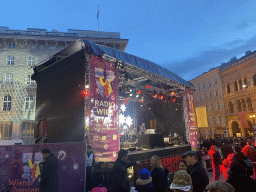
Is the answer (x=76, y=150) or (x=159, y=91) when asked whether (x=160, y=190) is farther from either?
(x=159, y=91)

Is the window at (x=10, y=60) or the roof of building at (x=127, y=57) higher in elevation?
the window at (x=10, y=60)

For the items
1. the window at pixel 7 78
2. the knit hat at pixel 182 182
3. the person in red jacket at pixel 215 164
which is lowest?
the person in red jacket at pixel 215 164

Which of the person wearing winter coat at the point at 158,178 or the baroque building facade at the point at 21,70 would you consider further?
the baroque building facade at the point at 21,70

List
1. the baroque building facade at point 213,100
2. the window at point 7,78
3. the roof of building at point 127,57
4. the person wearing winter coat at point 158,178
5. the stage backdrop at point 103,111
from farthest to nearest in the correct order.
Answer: the baroque building facade at point 213,100 < the window at point 7,78 < the roof of building at point 127,57 < the stage backdrop at point 103,111 < the person wearing winter coat at point 158,178

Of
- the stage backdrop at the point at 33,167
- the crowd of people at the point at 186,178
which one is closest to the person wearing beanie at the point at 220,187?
the crowd of people at the point at 186,178

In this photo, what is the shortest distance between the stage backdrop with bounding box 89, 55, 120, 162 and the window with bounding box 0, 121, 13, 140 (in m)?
22.9

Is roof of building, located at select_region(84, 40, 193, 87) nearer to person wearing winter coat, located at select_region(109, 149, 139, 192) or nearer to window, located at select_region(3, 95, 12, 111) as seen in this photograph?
person wearing winter coat, located at select_region(109, 149, 139, 192)

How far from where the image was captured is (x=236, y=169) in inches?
119

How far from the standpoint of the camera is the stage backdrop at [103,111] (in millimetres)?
7113

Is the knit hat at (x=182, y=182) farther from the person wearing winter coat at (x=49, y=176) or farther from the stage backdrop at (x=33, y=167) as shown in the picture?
the stage backdrop at (x=33, y=167)

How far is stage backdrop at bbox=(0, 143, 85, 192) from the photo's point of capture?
463 cm

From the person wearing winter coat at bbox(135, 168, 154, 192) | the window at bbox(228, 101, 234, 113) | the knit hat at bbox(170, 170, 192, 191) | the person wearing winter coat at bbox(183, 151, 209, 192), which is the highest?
the window at bbox(228, 101, 234, 113)

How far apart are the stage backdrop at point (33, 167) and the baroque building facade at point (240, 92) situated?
97.4ft

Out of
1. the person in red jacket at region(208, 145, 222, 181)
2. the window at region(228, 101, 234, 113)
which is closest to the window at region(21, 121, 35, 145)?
the person in red jacket at region(208, 145, 222, 181)
